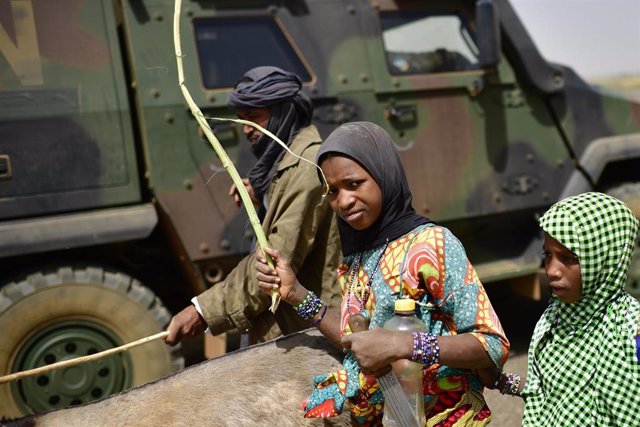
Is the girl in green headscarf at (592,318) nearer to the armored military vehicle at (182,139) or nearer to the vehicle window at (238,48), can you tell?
the armored military vehicle at (182,139)

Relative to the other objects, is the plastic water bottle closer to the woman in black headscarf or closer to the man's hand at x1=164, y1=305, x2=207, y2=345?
the woman in black headscarf

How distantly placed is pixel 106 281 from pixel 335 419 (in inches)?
102

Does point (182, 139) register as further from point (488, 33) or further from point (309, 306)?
point (309, 306)

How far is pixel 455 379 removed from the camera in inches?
75.6

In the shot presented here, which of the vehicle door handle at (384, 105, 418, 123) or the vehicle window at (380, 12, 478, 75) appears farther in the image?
the vehicle window at (380, 12, 478, 75)

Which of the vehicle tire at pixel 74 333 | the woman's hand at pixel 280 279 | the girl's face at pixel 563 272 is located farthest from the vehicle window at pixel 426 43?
the girl's face at pixel 563 272

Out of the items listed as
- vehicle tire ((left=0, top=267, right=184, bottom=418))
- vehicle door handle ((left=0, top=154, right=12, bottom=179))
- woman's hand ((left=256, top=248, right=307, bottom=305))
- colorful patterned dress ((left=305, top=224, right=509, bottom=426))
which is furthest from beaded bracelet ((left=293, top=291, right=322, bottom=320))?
vehicle door handle ((left=0, top=154, right=12, bottom=179))

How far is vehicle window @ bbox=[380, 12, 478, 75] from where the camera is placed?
531 cm

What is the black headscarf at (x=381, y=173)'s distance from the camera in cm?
196

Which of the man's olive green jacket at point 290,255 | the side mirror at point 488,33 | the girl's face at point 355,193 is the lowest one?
the man's olive green jacket at point 290,255

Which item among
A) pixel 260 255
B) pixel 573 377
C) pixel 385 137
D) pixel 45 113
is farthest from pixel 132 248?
pixel 573 377

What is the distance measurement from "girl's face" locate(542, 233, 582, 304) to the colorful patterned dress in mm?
175

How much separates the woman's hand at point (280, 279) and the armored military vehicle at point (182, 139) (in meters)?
2.11

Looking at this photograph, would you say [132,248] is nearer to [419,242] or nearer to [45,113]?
[45,113]
